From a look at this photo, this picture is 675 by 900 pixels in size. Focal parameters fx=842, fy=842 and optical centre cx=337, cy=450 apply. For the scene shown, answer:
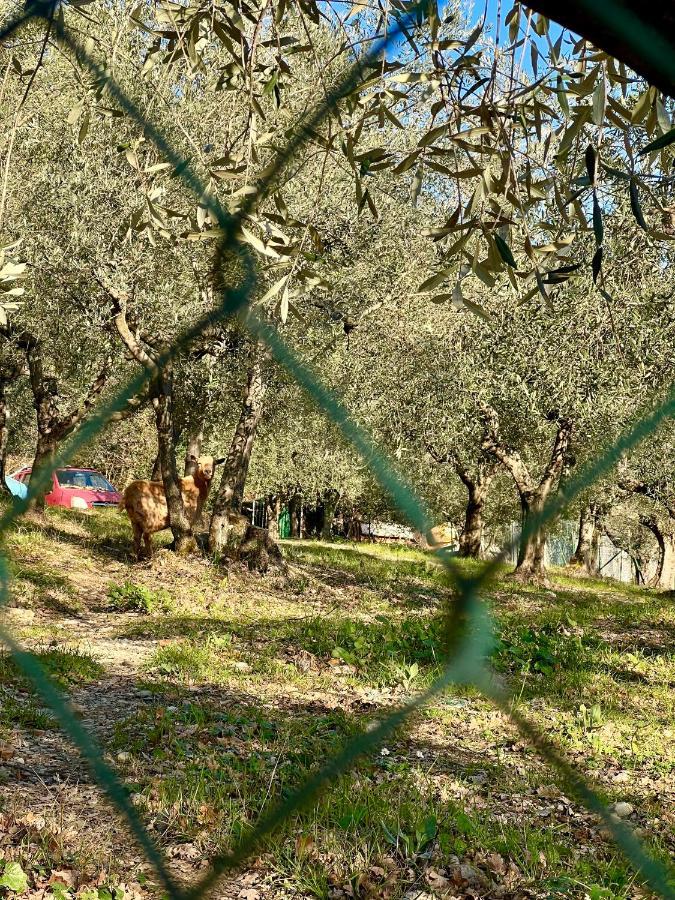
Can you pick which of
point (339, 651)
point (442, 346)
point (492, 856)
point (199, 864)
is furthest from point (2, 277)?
point (442, 346)

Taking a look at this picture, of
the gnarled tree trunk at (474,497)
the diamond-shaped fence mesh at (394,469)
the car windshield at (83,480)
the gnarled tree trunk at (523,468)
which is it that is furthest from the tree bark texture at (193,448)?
the diamond-shaped fence mesh at (394,469)

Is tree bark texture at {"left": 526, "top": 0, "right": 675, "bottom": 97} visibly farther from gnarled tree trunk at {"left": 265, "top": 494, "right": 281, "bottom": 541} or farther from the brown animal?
gnarled tree trunk at {"left": 265, "top": 494, "right": 281, "bottom": 541}

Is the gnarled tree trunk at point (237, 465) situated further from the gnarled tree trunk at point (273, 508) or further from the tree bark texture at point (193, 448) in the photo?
the gnarled tree trunk at point (273, 508)

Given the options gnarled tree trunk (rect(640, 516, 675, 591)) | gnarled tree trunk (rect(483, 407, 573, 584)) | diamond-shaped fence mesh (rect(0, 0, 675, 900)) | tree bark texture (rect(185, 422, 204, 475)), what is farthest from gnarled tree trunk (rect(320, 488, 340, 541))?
diamond-shaped fence mesh (rect(0, 0, 675, 900))

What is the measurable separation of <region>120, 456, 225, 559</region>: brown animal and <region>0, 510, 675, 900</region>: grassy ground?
65.7 inches

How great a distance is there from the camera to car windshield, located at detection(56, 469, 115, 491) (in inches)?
861

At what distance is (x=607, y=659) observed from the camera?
751 centimetres

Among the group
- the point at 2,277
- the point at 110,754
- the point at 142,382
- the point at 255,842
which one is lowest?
the point at 110,754

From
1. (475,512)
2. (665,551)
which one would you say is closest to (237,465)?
(475,512)

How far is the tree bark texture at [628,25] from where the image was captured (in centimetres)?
77

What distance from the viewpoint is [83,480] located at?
2259cm

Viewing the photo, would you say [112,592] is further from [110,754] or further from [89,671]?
[110,754]

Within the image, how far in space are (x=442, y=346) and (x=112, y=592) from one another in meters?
7.03

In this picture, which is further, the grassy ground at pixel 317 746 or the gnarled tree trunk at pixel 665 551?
the gnarled tree trunk at pixel 665 551
